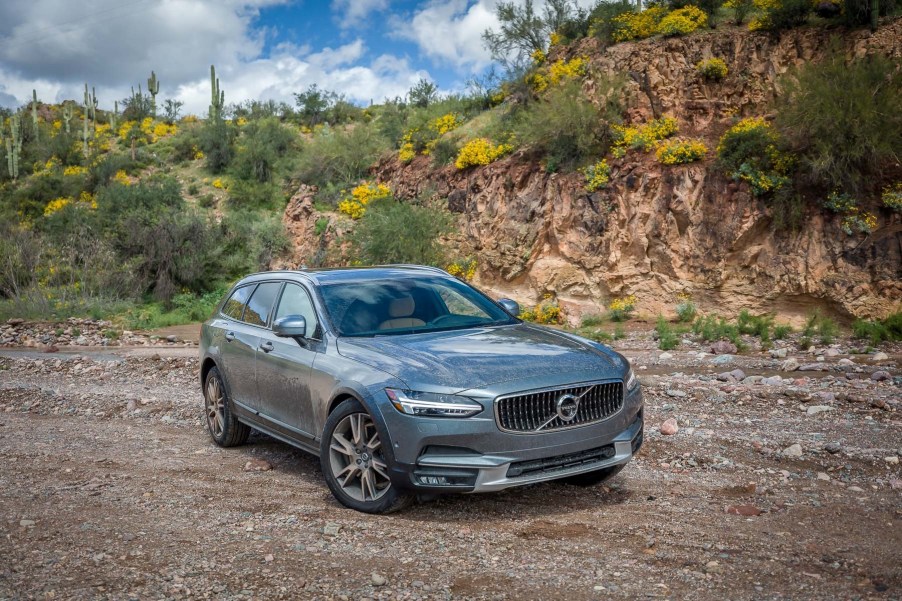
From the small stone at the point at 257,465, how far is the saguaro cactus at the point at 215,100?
4123cm

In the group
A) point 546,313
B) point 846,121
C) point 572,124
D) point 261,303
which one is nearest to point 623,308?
point 546,313

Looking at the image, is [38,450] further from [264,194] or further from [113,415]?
[264,194]

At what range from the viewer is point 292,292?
672cm

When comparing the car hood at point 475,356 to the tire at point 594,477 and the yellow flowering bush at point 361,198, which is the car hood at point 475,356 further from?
the yellow flowering bush at point 361,198

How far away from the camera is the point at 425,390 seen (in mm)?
4871

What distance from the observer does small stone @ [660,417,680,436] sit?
7.44 meters

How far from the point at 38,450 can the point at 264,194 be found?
31861 millimetres

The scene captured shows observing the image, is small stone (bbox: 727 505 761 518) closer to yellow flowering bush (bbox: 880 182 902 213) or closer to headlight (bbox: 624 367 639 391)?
headlight (bbox: 624 367 639 391)

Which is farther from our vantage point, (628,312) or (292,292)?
(628,312)

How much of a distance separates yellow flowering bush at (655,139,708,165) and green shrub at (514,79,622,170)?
2.25 m

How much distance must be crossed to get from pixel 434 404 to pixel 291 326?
1.55 metres

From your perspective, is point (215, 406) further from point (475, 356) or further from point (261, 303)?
point (475, 356)

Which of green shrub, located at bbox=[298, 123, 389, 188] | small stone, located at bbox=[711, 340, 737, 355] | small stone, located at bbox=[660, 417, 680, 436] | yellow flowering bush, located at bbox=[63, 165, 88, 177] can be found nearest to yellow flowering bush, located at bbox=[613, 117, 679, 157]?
small stone, located at bbox=[711, 340, 737, 355]

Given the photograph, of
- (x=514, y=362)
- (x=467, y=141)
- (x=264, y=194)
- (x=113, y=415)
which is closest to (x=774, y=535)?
(x=514, y=362)
